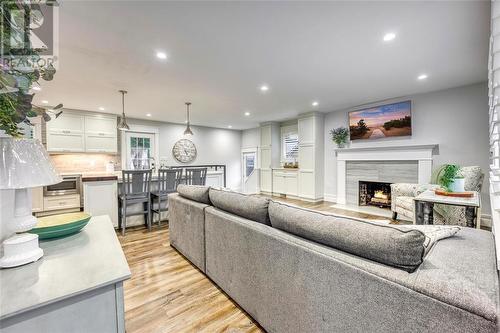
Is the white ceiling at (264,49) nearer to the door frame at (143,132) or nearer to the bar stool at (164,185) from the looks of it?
the bar stool at (164,185)

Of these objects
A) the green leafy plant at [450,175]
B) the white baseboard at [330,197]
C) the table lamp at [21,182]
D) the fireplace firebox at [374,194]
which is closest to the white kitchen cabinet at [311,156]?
the white baseboard at [330,197]

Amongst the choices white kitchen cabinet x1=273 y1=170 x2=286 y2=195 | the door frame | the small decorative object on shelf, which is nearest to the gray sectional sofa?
the small decorative object on shelf

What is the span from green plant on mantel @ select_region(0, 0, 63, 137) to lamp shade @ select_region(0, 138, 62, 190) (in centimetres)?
5

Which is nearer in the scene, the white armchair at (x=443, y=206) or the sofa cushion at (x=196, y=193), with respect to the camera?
the sofa cushion at (x=196, y=193)

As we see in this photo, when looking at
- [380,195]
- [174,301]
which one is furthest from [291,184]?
[174,301]

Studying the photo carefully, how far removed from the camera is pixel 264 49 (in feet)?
8.04

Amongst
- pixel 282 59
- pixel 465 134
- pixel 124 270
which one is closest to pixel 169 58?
pixel 282 59

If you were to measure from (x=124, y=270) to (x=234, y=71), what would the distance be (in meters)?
2.82

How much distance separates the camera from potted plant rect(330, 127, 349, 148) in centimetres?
526

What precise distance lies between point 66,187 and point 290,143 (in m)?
5.60

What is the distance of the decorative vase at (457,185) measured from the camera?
229cm

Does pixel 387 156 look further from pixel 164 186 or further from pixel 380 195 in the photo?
pixel 164 186

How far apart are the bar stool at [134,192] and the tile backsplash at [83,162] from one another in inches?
105

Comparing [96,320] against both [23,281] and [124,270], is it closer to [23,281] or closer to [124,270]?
[124,270]
